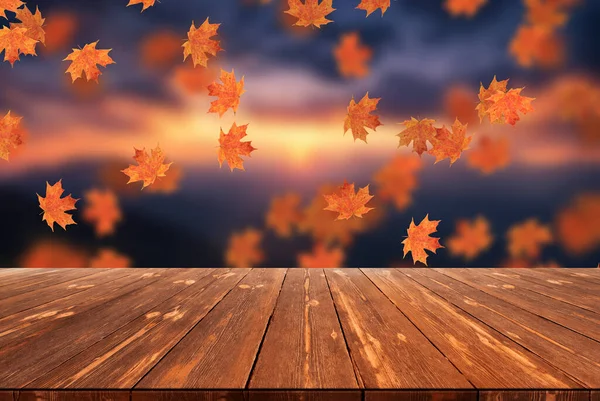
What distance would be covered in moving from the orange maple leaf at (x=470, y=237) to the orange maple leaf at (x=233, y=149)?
3.77 ft

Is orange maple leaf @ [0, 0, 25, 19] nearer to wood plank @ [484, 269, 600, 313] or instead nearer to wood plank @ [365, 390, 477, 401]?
wood plank @ [365, 390, 477, 401]

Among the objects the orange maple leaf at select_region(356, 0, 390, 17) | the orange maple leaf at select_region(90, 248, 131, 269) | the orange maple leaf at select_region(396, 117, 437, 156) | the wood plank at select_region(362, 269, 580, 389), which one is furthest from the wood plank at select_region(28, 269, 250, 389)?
the orange maple leaf at select_region(356, 0, 390, 17)

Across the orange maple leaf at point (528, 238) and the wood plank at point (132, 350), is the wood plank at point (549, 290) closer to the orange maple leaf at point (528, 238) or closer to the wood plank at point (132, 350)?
the orange maple leaf at point (528, 238)

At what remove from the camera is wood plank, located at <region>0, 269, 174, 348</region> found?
38.2 inches

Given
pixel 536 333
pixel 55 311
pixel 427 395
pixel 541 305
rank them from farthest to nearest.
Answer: pixel 541 305, pixel 55 311, pixel 536 333, pixel 427 395

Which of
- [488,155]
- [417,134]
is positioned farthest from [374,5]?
[488,155]

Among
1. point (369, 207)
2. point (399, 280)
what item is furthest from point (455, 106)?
point (399, 280)

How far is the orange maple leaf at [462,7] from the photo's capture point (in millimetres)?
2066

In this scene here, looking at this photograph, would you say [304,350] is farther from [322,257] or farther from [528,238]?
[528,238]

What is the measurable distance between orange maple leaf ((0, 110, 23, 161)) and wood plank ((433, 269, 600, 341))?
2247mm

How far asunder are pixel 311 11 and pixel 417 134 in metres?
0.84

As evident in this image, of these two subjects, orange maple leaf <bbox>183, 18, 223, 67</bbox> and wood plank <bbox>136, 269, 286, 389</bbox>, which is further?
orange maple leaf <bbox>183, 18, 223, 67</bbox>

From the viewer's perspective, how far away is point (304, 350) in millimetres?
848

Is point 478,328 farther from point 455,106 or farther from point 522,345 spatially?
point 455,106
